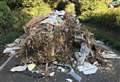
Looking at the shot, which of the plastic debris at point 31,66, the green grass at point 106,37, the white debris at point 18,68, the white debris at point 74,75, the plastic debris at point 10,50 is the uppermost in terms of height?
the plastic debris at point 10,50

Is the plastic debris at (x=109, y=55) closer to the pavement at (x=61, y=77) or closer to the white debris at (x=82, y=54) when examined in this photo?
the white debris at (x=82, y=54)

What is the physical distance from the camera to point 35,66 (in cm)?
816

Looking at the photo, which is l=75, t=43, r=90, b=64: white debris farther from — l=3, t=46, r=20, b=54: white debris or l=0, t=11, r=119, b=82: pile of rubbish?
l=3, t=46, r=20, b=54: white debris

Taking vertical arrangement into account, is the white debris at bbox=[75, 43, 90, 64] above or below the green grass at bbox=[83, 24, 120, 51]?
above

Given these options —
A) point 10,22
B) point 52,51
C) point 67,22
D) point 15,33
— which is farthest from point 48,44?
point 10,22

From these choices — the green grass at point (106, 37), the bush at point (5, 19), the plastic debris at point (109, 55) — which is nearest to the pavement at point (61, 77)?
the plastic debris at point (109, 55)

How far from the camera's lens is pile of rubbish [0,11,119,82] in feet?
26.7

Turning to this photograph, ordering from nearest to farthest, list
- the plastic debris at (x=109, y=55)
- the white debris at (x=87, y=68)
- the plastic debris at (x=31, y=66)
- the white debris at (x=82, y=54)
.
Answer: the white debris at (x=87, y=68) < the plastic debris at (x=31, y=66) < the white debris at (x=82, y=54) < the plastic debris at (x=109, y=55)

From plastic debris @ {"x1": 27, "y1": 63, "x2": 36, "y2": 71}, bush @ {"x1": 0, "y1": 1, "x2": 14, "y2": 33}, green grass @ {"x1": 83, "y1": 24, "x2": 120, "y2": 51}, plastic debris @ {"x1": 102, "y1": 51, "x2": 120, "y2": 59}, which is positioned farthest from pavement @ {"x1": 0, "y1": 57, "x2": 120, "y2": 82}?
bush @ {"x1": 0, "y1": 1, "x2": 14, "y2": 33}

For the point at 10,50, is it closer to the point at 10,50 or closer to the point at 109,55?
the point at 10,50

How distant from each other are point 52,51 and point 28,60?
55 centimetres

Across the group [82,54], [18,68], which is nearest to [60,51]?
[82,54]

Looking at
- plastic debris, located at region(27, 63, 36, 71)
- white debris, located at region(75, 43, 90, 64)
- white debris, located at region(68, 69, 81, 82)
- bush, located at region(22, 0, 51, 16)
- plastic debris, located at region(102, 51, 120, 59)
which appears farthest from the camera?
bush, located at region(22, 0, 51, 16)

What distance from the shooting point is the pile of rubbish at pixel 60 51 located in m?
8.13
